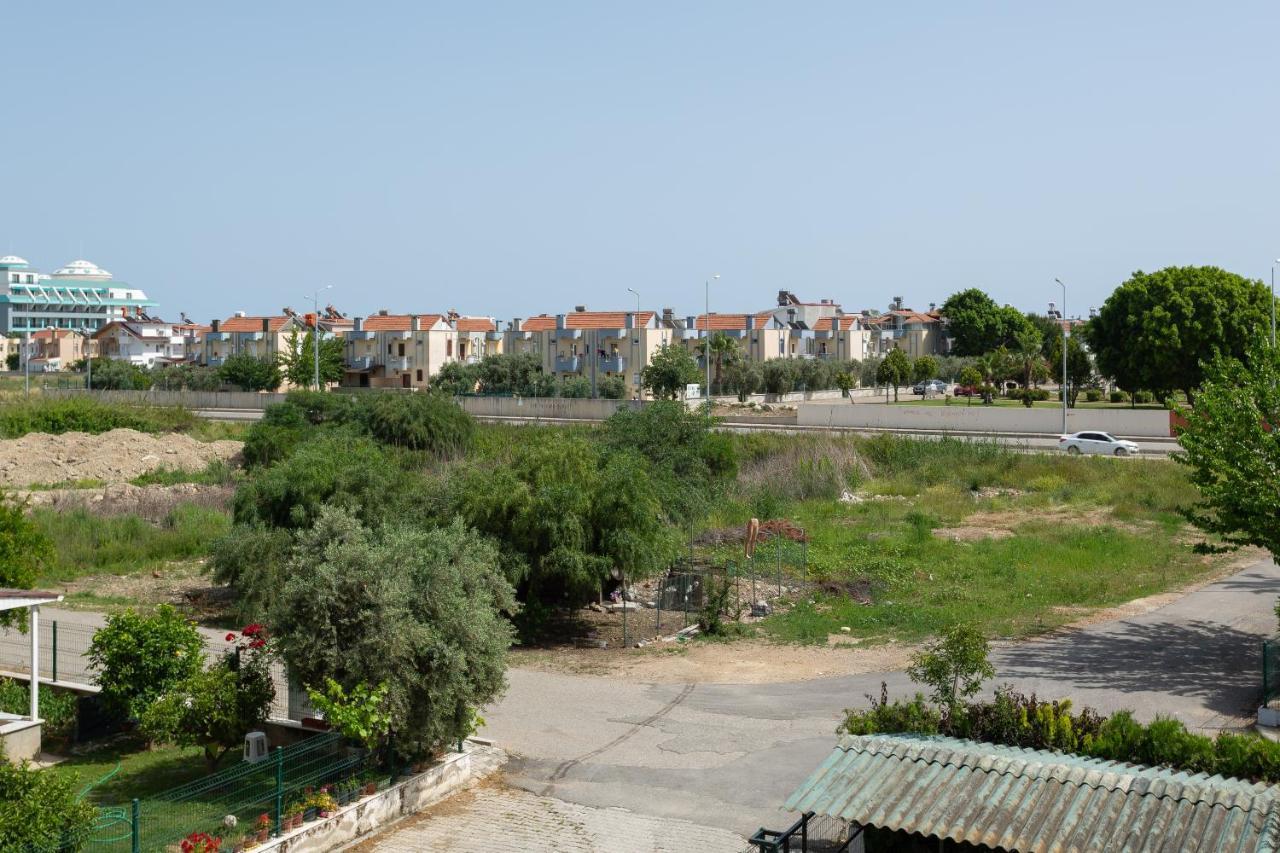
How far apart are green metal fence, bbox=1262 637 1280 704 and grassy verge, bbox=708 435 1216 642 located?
17.6ft

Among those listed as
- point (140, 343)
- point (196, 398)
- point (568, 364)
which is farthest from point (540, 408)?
point (140, 343)

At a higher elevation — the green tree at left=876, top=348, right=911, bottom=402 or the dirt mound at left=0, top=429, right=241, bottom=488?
the green tree at left=876, top=348, right=911, bottom=402

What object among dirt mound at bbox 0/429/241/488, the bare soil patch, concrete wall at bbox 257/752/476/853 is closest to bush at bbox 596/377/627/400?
dirt mound at bbox 0/429/241/488

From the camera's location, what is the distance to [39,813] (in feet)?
41.2

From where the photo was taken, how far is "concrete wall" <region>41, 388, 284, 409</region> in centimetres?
8331

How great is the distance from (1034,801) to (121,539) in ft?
111

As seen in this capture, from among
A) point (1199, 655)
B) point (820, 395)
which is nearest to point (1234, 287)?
point (820, 395)

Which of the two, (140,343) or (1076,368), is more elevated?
(140,343)

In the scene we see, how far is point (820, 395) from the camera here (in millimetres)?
103562

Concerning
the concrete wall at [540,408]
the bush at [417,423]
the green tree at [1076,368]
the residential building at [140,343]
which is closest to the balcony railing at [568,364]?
the concrete wall at [540,408]

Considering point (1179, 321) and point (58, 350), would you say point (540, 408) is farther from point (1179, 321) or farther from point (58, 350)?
point (58, 350)

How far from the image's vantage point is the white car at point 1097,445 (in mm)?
58250

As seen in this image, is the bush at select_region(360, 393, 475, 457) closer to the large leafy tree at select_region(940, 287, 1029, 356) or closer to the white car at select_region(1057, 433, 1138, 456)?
the white car at select_region(1057, 433, 1138, 456)

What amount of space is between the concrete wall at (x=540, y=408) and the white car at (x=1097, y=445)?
25740 mm
